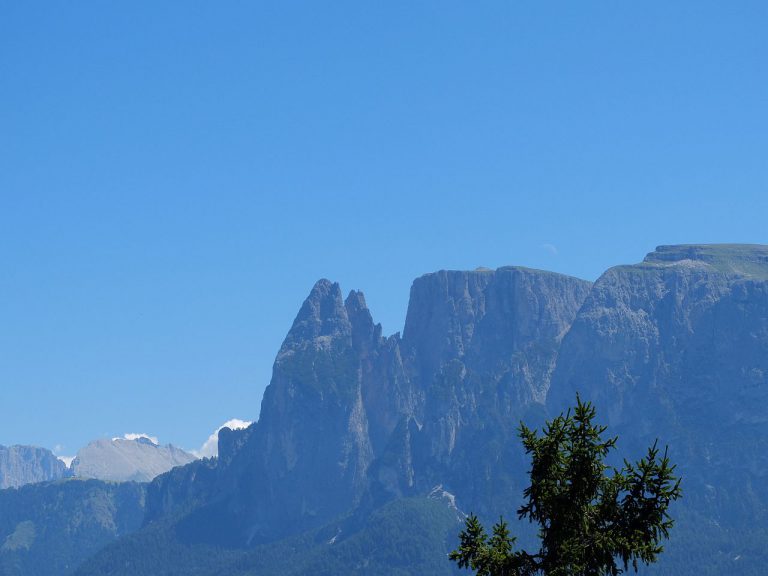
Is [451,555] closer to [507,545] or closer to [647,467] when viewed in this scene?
[507,545]

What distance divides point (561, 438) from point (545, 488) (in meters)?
1.80

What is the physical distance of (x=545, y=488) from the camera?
47.0m

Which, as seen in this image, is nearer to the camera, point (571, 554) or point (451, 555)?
point (571, 554)

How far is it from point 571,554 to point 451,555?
5.31 m

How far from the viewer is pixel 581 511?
4666 cm

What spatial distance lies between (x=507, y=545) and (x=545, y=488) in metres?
2.45

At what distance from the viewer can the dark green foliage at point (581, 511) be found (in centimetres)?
4550

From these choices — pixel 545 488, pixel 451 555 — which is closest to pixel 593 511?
pixel 545 488

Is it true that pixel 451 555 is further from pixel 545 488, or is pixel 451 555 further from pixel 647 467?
pixel 647 467

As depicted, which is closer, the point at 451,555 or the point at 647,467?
the point at 647,467

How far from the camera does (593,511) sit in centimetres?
4669

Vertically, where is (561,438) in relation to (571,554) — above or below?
above

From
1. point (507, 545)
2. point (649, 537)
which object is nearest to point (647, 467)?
point (649, 537)

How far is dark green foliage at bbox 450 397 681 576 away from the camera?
45500 mm
